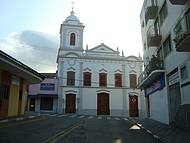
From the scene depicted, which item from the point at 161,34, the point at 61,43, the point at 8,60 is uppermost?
the point at 61,43

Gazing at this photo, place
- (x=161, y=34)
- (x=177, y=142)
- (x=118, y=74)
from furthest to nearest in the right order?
(x=118, y=74), (x=161, y=34), (x=177, y=142)

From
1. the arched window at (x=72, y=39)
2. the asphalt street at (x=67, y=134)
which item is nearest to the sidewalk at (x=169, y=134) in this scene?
the asphalt street at (x=67, y=134)

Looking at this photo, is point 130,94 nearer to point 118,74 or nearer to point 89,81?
point 118,74

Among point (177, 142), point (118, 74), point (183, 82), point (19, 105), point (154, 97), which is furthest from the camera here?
point (118, 74)

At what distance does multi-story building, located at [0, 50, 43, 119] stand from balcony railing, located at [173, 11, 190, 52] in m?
10.9

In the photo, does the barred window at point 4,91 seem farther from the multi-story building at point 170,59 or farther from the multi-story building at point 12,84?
the multi-story building at point 170,59

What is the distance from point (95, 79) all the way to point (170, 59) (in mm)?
24509

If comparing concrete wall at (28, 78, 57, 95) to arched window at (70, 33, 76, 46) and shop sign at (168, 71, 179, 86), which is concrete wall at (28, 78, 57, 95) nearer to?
arched window at (70, 33, 76, 46)

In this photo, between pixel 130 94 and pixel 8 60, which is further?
pixel 130 94

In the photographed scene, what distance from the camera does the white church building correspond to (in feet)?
130

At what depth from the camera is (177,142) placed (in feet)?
30.5

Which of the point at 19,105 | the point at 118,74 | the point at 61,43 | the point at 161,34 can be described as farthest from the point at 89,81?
the point at 161,34

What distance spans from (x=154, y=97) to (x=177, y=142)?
1433 cm

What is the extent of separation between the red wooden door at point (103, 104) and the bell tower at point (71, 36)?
8.56m
